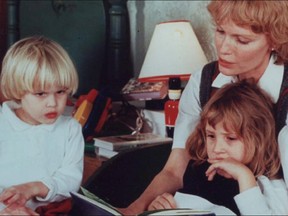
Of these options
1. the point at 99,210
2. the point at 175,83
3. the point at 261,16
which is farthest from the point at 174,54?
the point at 99,210

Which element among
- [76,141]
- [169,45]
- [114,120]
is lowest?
[114,120]

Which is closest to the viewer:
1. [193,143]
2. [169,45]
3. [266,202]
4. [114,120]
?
[266,202]

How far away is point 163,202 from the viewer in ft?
4.52

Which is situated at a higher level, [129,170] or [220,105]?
[220,105]

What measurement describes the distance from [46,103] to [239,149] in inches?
21.2

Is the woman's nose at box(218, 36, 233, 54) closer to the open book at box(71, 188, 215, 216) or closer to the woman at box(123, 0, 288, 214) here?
the woman at box(123, 0, 288, 214)

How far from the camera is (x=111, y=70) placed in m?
2.73

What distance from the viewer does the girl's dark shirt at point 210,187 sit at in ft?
4.32

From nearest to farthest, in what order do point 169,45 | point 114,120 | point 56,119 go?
point 56,119, point 169,45, point 114,120

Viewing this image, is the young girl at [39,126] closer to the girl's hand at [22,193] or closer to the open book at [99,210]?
the girl's hand at [22,193]

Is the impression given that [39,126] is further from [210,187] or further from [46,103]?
[210,187]

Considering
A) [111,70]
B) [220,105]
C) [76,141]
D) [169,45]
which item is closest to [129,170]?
[76,141]

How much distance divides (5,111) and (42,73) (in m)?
0.20

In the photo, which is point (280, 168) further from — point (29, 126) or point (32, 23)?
point (32, 23)
